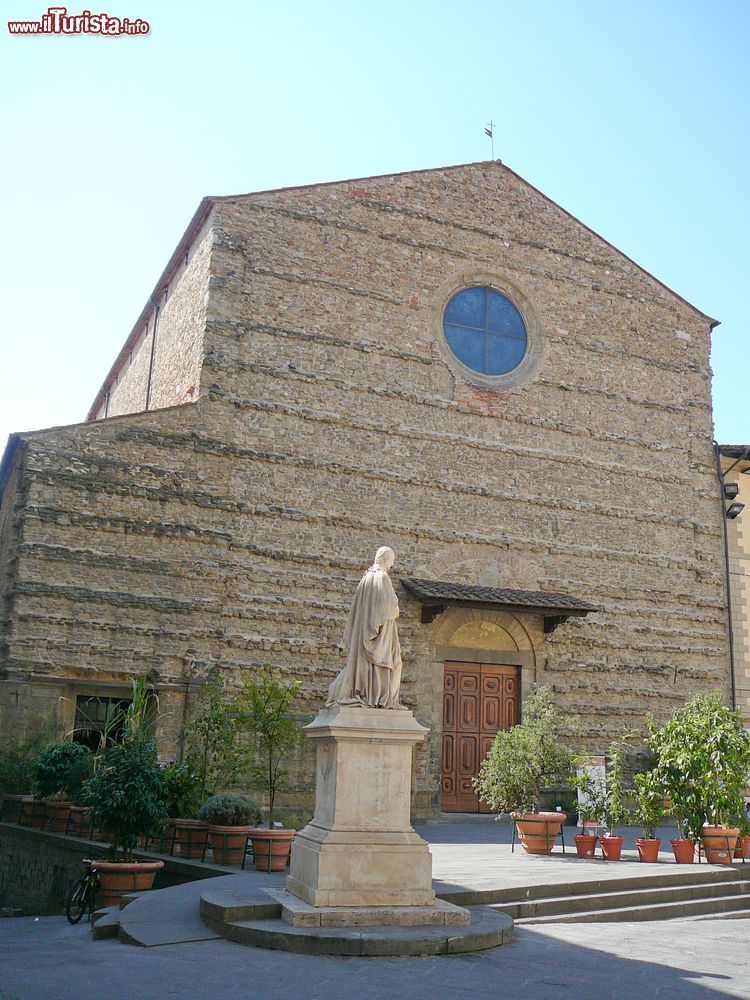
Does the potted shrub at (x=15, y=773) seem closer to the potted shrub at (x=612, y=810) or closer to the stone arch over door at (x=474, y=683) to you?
the stone arch over door at (x=474, y=683)

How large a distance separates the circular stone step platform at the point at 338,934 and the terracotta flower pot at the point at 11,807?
653cm

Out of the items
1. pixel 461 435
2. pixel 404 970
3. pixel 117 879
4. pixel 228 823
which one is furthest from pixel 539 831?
pixel 461 435

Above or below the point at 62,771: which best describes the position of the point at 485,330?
above

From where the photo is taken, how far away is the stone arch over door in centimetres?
1655

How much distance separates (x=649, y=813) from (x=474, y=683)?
19.2ft

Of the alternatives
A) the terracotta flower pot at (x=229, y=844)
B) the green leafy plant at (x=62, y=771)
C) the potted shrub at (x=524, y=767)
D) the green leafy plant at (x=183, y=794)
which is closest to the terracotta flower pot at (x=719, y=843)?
the potted shrub at (x=524, y=767)

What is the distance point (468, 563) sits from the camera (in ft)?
56.7

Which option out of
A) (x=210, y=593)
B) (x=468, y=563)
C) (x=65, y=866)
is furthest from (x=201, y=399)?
(x=65, y=866)

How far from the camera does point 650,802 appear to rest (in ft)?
38.0

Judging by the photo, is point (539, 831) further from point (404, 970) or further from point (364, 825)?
point (404, 970)

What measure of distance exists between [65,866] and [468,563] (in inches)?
341

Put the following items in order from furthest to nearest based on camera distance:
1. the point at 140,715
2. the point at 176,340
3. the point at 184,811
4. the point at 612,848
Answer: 1. the point at 176,340
2. the point at 140,715
3. the point at 612,848
4. the point at 184,811

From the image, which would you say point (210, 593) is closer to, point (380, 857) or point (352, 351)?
point (352, 351)

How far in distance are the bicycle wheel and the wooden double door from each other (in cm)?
841
